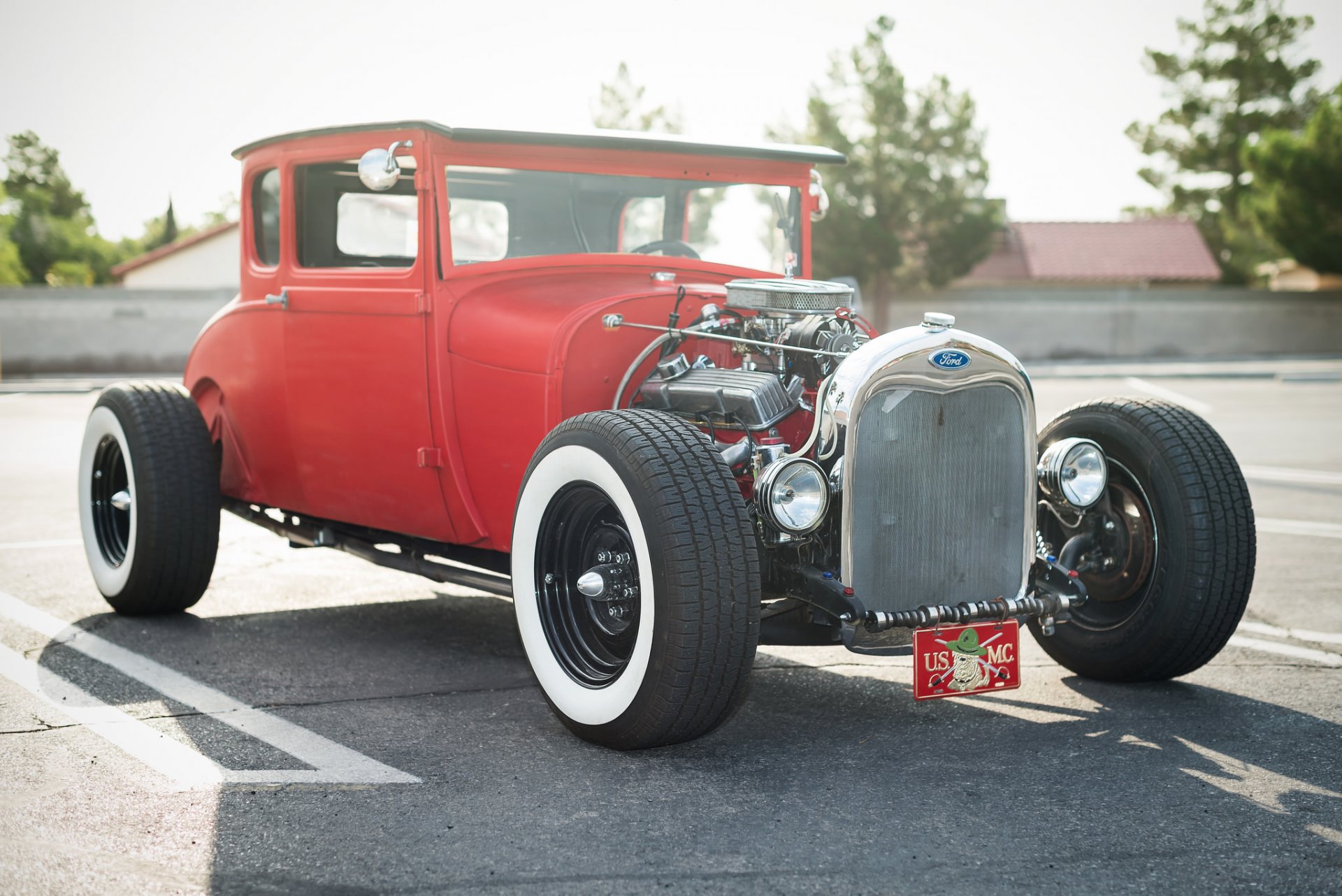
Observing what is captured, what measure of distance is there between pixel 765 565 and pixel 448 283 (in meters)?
1.57

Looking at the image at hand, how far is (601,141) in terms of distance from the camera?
15.4 ft

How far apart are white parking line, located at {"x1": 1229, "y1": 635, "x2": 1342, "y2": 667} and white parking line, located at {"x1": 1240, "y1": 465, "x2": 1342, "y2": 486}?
4870 mm

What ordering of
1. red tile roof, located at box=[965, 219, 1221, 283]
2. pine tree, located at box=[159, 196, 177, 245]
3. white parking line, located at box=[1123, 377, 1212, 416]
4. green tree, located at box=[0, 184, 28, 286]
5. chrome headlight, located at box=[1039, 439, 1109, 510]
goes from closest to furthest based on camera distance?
chrome headlight, located at box=[1039, 439, 1109, 510] < white parking line, located at box=[1123, 377, 1212, 416] < red tile roof, located at box=[965, 219, 1221, 283] < green tree, located at box=[0, 184, 28, 286] < pine tree, located at box=[159, 196, 177, 245]

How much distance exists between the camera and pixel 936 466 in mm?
3793

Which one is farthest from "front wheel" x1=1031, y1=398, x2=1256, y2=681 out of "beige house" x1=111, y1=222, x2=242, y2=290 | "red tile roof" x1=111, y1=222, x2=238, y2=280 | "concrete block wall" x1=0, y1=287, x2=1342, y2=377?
"beige house" x1=111, y1=222, x2=242, y2=290

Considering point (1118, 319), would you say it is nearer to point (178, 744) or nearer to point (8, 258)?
point (178, 744)

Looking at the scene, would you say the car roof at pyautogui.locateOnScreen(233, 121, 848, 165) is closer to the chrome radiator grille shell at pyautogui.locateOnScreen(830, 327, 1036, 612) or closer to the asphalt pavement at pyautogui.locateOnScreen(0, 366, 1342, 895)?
the chrome radiator grille shell at pyautogui.locateOnScreen(830, 327, 1036, 612)

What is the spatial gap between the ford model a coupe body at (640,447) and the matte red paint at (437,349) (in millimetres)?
13

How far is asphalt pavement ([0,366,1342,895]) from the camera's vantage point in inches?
113

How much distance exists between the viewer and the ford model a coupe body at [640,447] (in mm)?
3600

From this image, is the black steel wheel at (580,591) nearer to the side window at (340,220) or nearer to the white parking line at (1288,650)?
the side window at (340,220)

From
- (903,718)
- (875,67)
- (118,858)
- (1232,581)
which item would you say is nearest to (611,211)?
(903,718)

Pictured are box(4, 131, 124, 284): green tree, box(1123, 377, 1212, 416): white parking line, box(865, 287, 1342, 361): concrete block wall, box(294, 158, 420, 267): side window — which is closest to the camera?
box(294, 158, 420, 267): side window

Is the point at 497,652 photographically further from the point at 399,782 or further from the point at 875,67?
the point at 875,67
